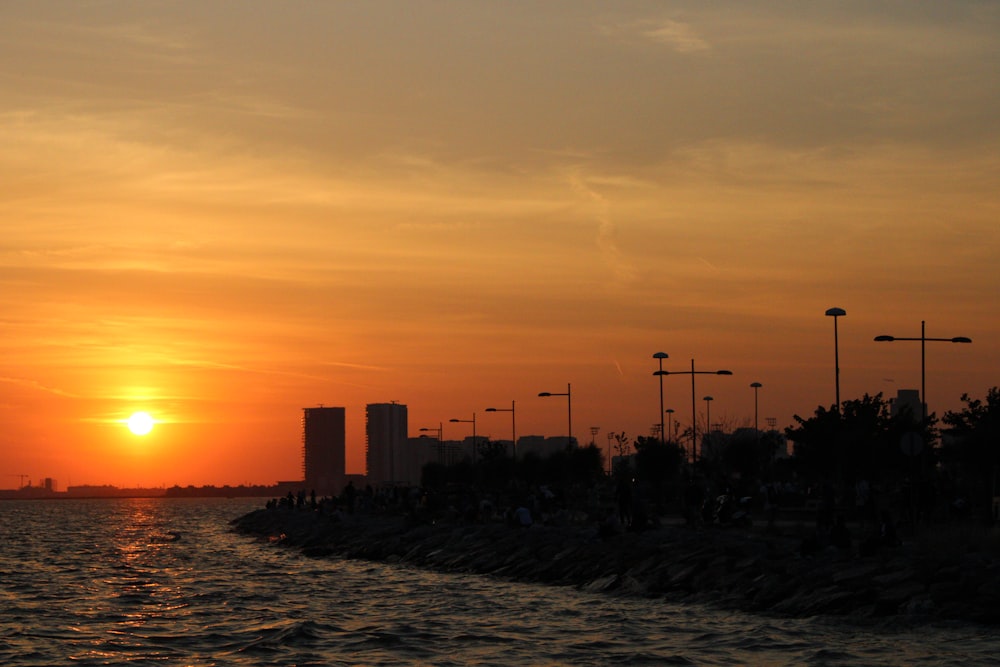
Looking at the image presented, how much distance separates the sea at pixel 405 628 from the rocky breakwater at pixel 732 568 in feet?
3.19

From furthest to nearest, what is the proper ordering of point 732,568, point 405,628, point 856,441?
1. point 856,441
2. point 732,568
3. point 405,628

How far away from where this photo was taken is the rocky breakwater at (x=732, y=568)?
31.0 metres

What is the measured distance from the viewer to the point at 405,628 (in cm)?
3406

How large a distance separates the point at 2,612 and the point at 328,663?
1652 cm

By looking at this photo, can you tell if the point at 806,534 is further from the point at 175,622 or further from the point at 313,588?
Result: the point at 175,622

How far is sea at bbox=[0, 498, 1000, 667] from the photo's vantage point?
91.0 feet

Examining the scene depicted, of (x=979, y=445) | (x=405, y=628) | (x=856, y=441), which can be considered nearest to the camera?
(x=405, y=628)

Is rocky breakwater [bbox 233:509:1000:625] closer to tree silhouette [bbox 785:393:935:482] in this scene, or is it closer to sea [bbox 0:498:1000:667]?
sea [bbox 0:498:1000:667]

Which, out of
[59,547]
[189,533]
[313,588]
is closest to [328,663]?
[313,588]

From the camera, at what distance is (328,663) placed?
1110 inches

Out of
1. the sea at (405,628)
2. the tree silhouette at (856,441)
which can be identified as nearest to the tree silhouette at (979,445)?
the tree silhouette at (856,441)

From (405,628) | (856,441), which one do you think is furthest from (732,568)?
(856,441)

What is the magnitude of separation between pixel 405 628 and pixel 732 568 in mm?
10332

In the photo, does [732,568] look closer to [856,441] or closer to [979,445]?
[979,445]
